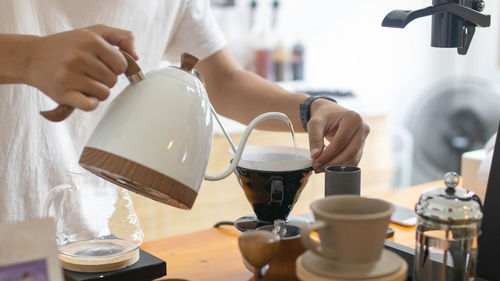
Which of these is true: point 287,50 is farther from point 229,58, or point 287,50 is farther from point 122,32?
point 122,32

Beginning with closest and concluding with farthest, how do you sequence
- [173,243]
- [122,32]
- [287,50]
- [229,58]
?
[122,32] < [173,243] < [229,58] < [287,50]

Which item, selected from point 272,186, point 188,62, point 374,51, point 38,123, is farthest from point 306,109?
point 374,51

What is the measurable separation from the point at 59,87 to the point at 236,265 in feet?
1.50

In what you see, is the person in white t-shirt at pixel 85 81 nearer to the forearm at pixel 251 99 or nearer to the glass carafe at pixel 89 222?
the forearm at pixel 251 99

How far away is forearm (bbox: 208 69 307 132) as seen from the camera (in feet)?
4.45

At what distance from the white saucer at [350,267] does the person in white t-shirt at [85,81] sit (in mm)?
317

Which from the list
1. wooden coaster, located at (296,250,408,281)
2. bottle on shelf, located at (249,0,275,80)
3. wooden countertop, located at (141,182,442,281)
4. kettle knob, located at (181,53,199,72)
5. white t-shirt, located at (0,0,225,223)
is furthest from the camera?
bottle on shelf, located at (249,0,275,80)

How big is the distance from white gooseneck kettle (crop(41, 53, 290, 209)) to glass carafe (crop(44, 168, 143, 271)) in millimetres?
150

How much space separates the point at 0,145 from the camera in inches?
46.9

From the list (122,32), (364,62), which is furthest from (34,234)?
(364,62)

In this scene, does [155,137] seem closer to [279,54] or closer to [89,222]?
[89,222]

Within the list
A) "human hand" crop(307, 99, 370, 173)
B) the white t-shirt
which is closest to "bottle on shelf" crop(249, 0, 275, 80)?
the white t-shirt

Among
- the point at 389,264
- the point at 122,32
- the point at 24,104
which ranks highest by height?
the point at 122,32

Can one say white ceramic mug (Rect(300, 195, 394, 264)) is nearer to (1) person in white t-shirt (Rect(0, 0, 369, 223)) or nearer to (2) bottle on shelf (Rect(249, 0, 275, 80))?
(1) person in white t-shirt (Rect(0, 0, 369, 223))
